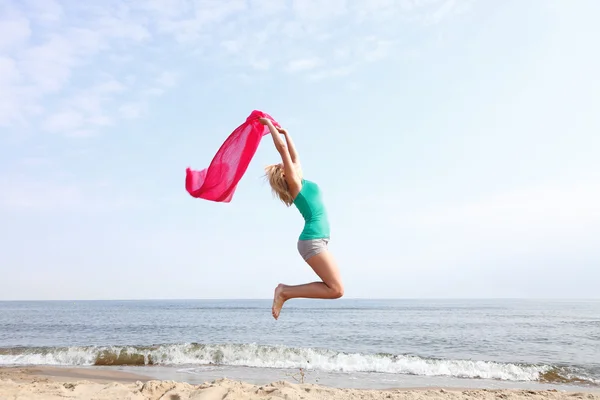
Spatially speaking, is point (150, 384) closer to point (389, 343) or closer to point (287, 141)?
point (287, 141)

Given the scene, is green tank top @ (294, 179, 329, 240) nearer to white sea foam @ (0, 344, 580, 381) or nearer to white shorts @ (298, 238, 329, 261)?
white shorts @ (298, 238, 329, 261)

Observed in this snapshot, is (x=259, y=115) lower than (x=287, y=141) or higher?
higher

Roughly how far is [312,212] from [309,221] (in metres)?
0.10

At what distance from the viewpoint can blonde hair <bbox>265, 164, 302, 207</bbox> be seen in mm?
5141

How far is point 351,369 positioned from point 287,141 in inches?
409

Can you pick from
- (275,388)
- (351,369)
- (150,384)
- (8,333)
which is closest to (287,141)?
(275,388)

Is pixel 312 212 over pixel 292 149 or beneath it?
beneath

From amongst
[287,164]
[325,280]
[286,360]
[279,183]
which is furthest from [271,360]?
[287,164]

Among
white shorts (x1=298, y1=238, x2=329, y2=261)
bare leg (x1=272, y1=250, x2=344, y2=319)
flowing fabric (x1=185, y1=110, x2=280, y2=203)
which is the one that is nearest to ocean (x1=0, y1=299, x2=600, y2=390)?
flowing fabric (x1=185, y1=110, x2=280, y2=203)

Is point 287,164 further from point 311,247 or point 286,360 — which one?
point 286,360

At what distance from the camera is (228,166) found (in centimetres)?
630

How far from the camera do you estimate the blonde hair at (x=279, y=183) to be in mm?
5141

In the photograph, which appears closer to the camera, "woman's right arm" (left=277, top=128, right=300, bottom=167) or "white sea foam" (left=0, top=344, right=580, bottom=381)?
"woman's right arm" (left=277, top=128, right=300, bottom=167)

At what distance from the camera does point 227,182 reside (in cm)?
629
